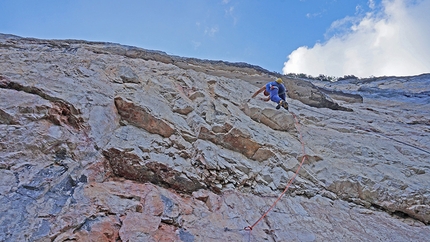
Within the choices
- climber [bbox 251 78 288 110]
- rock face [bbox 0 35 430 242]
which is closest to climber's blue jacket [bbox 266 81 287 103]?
climber [bbox 251 78 288 110]

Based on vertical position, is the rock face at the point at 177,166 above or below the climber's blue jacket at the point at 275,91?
below

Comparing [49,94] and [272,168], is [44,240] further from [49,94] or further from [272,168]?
[272,168]

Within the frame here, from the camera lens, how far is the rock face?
344 cm

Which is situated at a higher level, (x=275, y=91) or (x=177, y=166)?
(x=275, y=91)

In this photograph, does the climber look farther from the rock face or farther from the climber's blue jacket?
the rock face

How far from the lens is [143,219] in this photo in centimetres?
353

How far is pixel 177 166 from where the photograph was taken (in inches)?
187

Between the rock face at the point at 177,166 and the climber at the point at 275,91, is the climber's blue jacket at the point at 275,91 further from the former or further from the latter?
the rock face at the point at 177,166

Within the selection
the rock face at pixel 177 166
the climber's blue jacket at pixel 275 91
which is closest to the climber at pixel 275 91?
the climber's blue jacket at pixel 275 91

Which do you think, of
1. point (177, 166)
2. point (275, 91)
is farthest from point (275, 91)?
point (177, 166)

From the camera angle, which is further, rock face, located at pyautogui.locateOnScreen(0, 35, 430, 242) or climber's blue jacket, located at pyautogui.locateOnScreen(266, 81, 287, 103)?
climber's blue jacket, located at pyautogui.locateOnScreen(266, 81, 287, 103)

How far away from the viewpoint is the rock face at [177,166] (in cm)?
344

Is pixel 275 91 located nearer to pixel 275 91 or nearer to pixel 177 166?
pixel 275 91

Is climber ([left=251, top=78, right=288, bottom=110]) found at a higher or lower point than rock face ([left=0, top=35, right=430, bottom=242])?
higher
